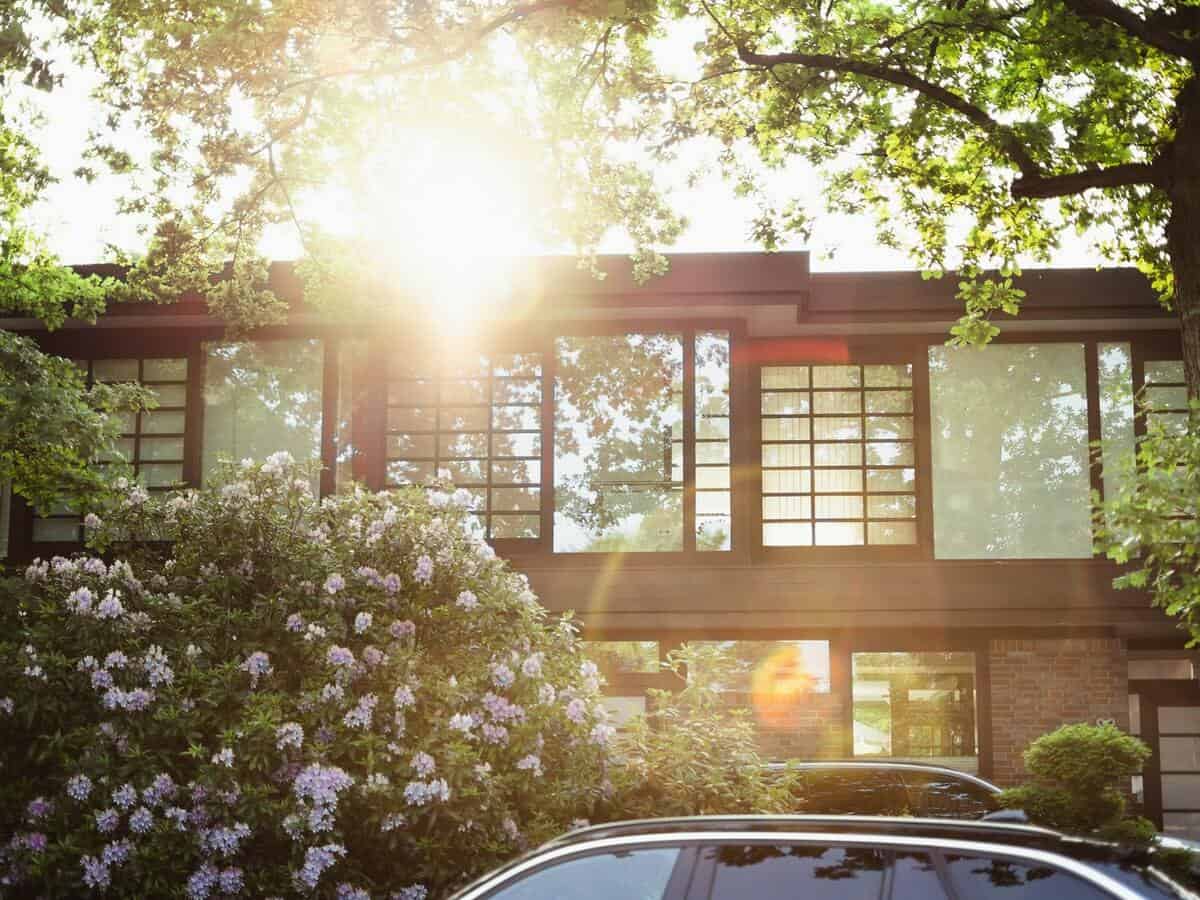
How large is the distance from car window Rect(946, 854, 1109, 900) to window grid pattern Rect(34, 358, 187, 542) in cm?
1460

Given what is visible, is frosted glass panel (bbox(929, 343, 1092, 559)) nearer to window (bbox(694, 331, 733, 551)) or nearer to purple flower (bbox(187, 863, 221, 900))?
window (bbox(694, 331, 733, 551))

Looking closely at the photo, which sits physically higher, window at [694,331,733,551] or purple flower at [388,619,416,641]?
window at [694,331,733,551]

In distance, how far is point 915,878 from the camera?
4059 mm

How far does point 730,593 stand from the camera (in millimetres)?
15555

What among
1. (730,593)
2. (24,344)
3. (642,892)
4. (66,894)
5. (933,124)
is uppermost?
(933,124)

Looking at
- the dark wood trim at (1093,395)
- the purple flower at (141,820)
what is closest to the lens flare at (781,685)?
the dark wood trim at (1093,395)

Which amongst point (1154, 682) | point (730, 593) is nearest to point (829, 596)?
point (730, 593)

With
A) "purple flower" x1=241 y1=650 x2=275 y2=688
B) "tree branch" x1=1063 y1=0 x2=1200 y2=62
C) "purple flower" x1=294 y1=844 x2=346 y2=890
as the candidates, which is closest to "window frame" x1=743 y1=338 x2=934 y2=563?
"tree branch" x1=1063 y1=0 x2=1200 y2=62

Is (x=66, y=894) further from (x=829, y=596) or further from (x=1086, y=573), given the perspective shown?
(x=1086, y=573)

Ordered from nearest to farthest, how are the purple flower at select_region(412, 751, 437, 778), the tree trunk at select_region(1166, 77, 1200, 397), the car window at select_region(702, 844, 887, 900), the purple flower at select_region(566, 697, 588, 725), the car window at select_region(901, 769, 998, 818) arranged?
1. the car window at select_region(702, 844, 887, 900)
2. the purple flower at select_region(412, 751, 437, 778)
3. the purple flower at select_region(566, 697, 588, 725)
4. the tree trunk at select_region(1166, 77, 1200, 397)
5. the car window at select_region(901, 769, 998, 818)

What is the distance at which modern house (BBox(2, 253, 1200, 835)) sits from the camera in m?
15.6

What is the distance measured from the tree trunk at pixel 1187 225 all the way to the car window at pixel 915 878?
6618mm

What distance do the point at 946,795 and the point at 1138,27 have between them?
655 cm

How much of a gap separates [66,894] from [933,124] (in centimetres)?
1023
